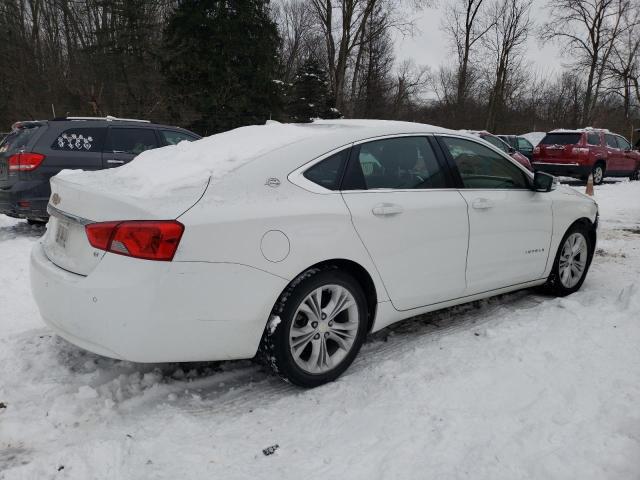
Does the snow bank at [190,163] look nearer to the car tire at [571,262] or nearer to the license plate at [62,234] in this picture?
the license plate at [62,234]

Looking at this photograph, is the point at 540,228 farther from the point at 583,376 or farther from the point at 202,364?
the point at 202,364

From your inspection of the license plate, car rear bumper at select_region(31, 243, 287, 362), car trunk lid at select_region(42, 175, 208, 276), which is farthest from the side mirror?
the license plate

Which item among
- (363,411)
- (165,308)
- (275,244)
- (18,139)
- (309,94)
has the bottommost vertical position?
(363,411)

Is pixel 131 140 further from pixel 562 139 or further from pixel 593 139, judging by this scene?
pixel 593 139

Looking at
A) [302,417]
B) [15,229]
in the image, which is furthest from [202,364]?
[15,229]

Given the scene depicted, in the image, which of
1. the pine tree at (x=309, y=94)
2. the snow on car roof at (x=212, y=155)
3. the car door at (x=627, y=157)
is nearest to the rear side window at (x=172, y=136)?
the snow on car roof at (x=212, y=155)

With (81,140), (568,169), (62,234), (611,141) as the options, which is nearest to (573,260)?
(62,234)

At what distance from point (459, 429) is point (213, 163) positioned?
6.32 feet

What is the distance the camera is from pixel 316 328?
2883mm

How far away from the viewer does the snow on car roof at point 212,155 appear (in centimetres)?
266

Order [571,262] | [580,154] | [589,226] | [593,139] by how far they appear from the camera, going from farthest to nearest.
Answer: [593,139] → [580,154] → [589,226] → [571,262]

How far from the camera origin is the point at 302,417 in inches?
104

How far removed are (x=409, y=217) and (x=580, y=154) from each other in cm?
1427

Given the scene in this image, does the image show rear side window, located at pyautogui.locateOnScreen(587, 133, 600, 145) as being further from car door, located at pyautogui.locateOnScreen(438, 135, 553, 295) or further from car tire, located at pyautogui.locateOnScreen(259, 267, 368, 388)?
car tire, located at pyautogui.locateOnScreen(259, 267, 368, 388)
